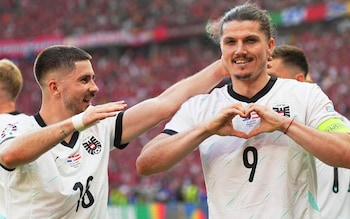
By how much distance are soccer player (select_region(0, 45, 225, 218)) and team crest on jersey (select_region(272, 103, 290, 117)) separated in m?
0.76

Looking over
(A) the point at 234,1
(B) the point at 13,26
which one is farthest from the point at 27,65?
(A) the point at 234,1

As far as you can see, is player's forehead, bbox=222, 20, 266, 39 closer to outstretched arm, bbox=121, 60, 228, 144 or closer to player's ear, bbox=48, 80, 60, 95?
outstretched arm, bbox=121, 60, 228, 144

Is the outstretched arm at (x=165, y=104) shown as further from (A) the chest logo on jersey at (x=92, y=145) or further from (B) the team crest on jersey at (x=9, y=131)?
(B) the team crest on jersey at (x=9, y=131)

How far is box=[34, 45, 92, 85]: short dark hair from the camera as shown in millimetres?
4699

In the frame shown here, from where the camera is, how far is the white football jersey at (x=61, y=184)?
4.50 metres

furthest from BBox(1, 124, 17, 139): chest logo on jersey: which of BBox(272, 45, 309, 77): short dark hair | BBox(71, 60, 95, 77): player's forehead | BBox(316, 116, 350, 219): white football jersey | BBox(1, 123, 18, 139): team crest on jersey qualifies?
BBox(316, 116, 350, 219): white football jersey

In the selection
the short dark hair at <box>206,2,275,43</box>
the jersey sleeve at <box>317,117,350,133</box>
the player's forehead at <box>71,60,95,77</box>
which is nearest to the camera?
the jersey sleeve at <box>317,117,350,133</box>

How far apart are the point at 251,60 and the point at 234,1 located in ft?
99.7

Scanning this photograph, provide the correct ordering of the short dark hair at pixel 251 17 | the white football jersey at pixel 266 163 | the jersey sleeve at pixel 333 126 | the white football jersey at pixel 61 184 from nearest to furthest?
1. the jersey sleeve at pixel 333 126
2. the white football jersey at pixel 266 163
3. the short dark hair at pixel 251 17
4. the white football jersey at pixel 61 184

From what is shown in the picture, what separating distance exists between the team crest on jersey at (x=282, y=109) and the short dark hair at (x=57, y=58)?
130 centimetres

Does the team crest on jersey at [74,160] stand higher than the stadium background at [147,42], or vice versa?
the team crest on jersey at [74,160]

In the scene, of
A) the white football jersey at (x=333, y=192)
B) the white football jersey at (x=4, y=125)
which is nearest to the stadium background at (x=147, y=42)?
the white football jersey at (x=4, y=125)

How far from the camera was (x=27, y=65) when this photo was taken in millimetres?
40594

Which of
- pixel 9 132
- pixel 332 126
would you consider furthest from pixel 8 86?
pixel 332 126
